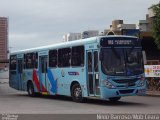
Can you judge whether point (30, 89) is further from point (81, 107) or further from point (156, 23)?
point (156, 23)

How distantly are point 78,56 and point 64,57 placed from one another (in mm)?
1549

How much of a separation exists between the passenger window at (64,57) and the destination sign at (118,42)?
2886 mm

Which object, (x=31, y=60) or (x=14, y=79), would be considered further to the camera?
(x=14, y=79)

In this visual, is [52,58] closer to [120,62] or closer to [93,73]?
[93,73]

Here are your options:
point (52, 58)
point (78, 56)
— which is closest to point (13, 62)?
point (52, 58)

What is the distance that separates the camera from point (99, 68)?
62.4ft

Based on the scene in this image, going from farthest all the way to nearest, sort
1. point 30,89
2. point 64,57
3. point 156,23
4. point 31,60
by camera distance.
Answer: point 156,23 < point 30,89 < point 31,60 < point 64,57

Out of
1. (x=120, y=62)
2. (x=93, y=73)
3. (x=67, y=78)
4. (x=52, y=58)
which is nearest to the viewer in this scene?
(x=120, y=62)

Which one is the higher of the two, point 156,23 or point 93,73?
point 156,23

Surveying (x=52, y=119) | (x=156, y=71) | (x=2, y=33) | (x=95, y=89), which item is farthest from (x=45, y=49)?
(x=2, y=33)

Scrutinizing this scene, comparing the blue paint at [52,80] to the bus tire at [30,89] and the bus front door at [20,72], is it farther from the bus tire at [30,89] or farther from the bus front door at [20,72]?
the bus front door at [20,72]

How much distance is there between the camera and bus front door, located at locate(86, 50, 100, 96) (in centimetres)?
1923

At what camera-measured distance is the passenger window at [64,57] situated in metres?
21.7

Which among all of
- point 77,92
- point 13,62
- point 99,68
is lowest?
point 77,92
